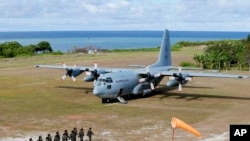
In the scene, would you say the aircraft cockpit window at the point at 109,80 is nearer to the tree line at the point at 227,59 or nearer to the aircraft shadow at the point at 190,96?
the aircraft shadow at the point at 190,96

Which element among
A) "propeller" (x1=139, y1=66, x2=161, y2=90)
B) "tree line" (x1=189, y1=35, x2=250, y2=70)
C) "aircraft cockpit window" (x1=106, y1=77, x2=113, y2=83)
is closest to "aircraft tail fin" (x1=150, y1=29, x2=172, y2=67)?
"propeller" (x1=139, y1=66, x2=161, y2=90)

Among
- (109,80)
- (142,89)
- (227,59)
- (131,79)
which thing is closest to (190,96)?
(142,89)

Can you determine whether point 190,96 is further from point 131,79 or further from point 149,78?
point 131,79

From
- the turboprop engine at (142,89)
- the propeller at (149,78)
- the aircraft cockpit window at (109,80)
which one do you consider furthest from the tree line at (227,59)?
the aircraft cockpit window at (109,80)

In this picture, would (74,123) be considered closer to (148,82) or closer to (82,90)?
(148,82)

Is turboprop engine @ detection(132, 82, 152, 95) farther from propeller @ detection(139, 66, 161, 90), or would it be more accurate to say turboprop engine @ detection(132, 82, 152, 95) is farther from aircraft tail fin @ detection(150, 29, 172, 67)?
aircraft tail fin @ detection(150, 29, 172, 67)

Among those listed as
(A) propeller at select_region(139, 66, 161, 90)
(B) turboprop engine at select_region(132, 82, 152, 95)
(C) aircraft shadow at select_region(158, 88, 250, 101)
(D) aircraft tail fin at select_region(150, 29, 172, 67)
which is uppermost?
(D) aircraft tail fin at select_region(150, 29, 172, 67)

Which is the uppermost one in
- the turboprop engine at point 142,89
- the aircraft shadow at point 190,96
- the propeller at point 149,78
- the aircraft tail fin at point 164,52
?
the aircraft tail fin at point 164,52

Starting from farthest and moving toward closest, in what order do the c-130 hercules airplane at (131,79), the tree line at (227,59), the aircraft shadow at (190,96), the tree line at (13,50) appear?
the tree line at (13,50), the tree line at (227,59), the aircraft shadow at (190,96), the c-130 hercules airplane at (131,79)

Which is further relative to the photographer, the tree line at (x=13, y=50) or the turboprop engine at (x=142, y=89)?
the tree line at (x=13, y=50)

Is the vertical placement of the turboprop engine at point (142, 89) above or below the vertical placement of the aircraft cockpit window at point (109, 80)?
below

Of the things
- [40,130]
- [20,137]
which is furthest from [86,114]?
[20,137]

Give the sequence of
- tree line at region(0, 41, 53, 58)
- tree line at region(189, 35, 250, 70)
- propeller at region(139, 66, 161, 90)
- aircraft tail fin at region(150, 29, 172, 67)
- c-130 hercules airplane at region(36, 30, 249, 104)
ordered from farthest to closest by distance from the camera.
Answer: tree line at region(0, 41, 53, 58)
tree line at region(189, 35, 250, 70)
aircraft tail fin at region(150, 29, 172, 67)
propeller at region(139, 66, 161, 90)
c-130 hercules airplane at region(36, 30, 249, 104)

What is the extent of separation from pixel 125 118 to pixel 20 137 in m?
8.81
